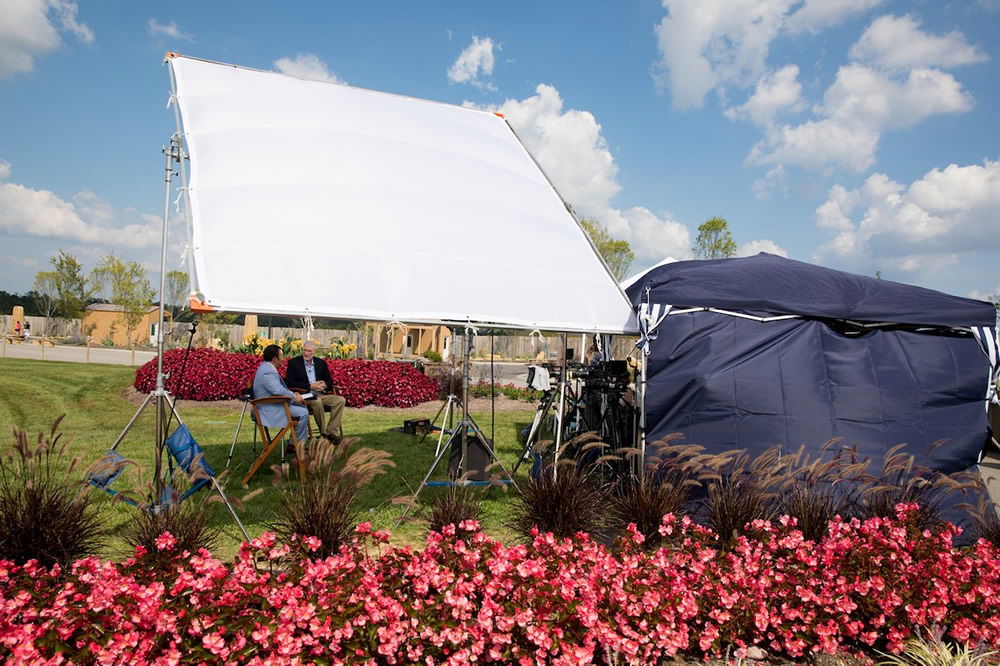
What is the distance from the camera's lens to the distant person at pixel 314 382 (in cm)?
773

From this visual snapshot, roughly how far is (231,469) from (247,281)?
3.58 m

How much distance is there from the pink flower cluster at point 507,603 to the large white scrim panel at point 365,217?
1808 millimetres

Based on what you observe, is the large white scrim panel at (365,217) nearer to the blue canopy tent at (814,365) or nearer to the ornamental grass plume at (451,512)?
the blue canopy tent at (814,365)

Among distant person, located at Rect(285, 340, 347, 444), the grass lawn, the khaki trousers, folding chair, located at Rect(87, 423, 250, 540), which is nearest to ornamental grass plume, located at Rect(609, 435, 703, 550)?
the grass lawn

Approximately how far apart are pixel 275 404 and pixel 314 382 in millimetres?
1512

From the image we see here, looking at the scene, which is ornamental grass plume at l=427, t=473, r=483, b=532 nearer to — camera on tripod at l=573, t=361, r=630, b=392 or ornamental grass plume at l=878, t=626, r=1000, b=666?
ornamental grass plume at l=878, t=626, r=1000, b=666

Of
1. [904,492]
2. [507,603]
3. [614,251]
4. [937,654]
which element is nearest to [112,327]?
[614,251]

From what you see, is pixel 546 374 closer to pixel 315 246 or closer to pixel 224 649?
pixel 315 246

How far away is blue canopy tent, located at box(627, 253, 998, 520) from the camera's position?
5453mm

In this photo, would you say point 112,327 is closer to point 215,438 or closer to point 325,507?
point 215,438

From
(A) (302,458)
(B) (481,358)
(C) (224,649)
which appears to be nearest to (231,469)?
(A) (302,458)

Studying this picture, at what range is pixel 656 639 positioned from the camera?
3.16 meters

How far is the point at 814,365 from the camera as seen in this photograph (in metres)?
5.56

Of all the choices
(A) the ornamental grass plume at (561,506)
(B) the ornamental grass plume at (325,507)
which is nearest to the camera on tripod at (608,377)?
(A) the ornamental grass plume at (561,506)
